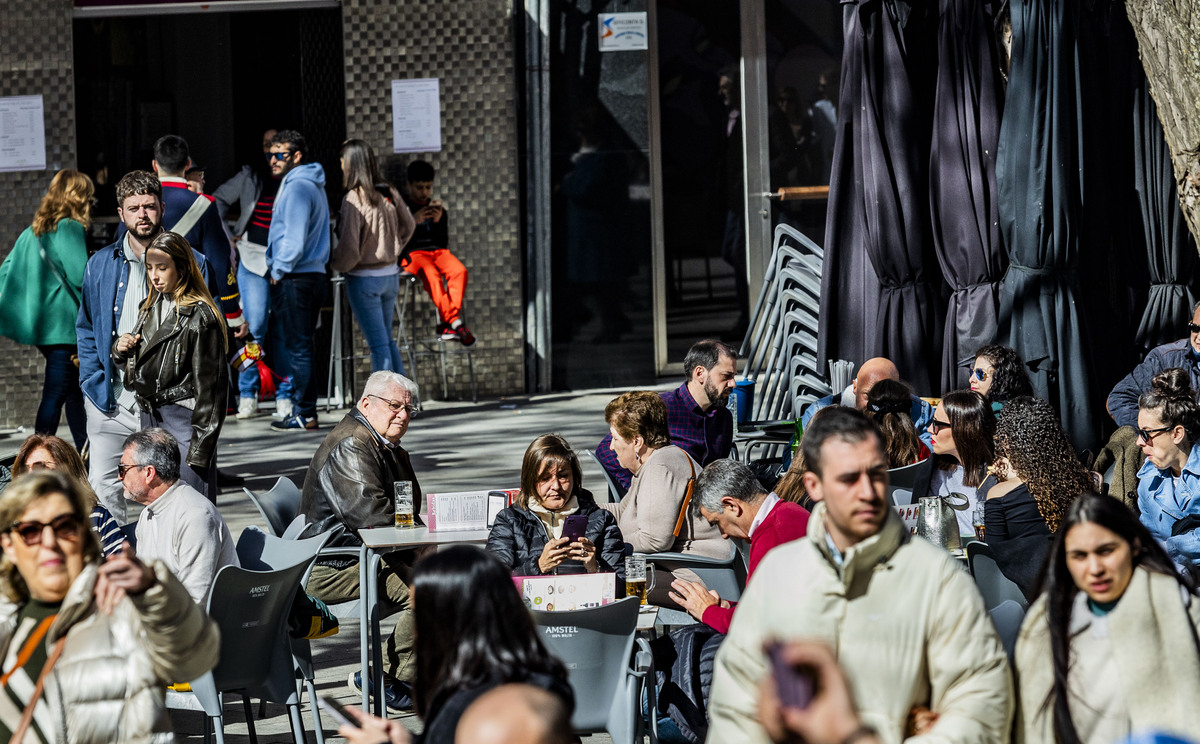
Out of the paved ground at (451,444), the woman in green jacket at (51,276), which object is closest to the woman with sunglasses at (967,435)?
the paved ground at (451,444)

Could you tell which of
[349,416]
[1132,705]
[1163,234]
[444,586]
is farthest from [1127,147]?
[444,586]

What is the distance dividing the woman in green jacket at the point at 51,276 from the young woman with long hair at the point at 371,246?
264 centimetres

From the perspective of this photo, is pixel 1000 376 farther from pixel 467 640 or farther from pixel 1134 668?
pixel 467 640

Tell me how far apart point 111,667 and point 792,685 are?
6.21ft

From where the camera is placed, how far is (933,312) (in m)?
8.20

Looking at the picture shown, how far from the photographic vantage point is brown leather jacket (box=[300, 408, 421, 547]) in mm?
6574

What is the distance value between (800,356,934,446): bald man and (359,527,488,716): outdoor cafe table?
2.01 metres

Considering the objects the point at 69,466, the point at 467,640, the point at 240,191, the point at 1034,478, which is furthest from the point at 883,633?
the point at 240,191

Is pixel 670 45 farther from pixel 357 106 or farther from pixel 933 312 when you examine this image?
pixel 933 312

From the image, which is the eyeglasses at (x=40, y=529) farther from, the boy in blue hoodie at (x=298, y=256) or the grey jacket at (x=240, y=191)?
the grey jacket at (x=240, y=191)

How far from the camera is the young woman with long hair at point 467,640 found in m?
3.29

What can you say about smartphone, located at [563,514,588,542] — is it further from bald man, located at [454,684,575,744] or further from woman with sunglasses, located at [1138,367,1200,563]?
bald man, located at [454,684,575,744]

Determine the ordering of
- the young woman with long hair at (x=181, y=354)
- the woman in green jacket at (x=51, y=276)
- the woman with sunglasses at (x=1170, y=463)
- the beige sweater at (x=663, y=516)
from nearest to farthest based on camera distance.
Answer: the woman with sunglasses at (x=1170, y=463), the beige sweater at (x=663, y=516), the young woman with long hair at (x=181, y=354), the woman in green jacket at (x=51, y=276)

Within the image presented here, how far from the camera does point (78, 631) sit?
3.46 metres
